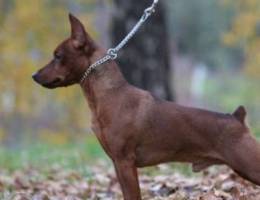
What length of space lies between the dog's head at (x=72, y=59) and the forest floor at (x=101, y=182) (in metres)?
1.36

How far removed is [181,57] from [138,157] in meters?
36.5

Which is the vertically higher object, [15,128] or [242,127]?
[15,128]

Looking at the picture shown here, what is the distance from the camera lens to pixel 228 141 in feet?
18.7

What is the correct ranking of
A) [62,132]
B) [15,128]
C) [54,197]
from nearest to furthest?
[54,197] < [62,132] < [15,128]

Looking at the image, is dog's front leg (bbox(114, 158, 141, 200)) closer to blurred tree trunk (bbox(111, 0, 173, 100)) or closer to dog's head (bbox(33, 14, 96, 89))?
dog's head (bbox(33, 14, 96, 89))

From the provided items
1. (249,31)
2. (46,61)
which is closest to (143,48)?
(46,61)

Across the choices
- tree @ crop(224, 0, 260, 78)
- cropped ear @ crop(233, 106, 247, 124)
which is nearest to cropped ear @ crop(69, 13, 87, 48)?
cropped ear @ crop(233, 106, 247, 124)

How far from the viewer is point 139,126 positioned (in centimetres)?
576

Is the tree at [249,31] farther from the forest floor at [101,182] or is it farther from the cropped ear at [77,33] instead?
the cropped ear at [77,33]

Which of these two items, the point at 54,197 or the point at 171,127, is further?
the point at 54,197

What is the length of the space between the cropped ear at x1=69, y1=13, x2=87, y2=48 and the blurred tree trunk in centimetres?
699

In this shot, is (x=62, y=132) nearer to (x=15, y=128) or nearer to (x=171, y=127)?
(x=15, y=128)

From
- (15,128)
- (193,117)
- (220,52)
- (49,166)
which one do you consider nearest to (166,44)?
(49,166)

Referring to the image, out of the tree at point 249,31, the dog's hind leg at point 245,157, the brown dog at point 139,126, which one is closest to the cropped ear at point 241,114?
the brown dog at point 139,126
